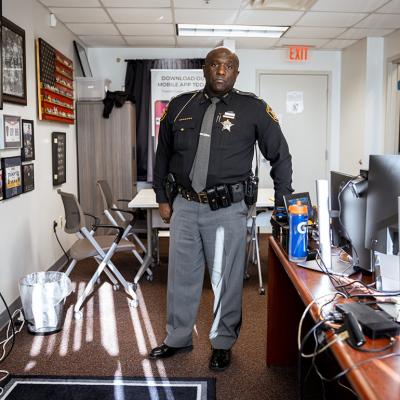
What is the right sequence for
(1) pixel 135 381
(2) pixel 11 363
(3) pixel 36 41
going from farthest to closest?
(3) pixel 36 41 → (2) pixel 11 363 → (1) pixel 135 381

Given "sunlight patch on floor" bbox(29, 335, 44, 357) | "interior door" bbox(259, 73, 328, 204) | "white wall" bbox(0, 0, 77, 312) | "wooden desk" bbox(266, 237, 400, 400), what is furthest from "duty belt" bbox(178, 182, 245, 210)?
"interior door" bbox(259, 73, 328, 204)

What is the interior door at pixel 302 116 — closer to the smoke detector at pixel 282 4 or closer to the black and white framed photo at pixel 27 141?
the smoke detector at pixel 282 4

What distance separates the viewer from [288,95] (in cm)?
630

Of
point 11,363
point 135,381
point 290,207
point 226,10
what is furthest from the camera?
point 226,10

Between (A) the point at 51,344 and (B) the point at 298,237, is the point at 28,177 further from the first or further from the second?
(B) the point at 298,237

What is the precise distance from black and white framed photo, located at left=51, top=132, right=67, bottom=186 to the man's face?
2521mm

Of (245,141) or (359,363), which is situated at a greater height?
(245,141)

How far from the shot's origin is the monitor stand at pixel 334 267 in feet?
5.67

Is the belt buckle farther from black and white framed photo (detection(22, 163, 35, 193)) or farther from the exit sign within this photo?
the exit sign

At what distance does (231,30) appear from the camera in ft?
17.1

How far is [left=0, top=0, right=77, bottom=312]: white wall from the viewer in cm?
329

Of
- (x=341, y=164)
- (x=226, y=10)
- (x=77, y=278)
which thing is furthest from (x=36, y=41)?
(x=341, y=164)

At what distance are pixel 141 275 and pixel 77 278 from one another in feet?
2.15

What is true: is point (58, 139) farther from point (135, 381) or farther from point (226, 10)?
point (135, 381)
